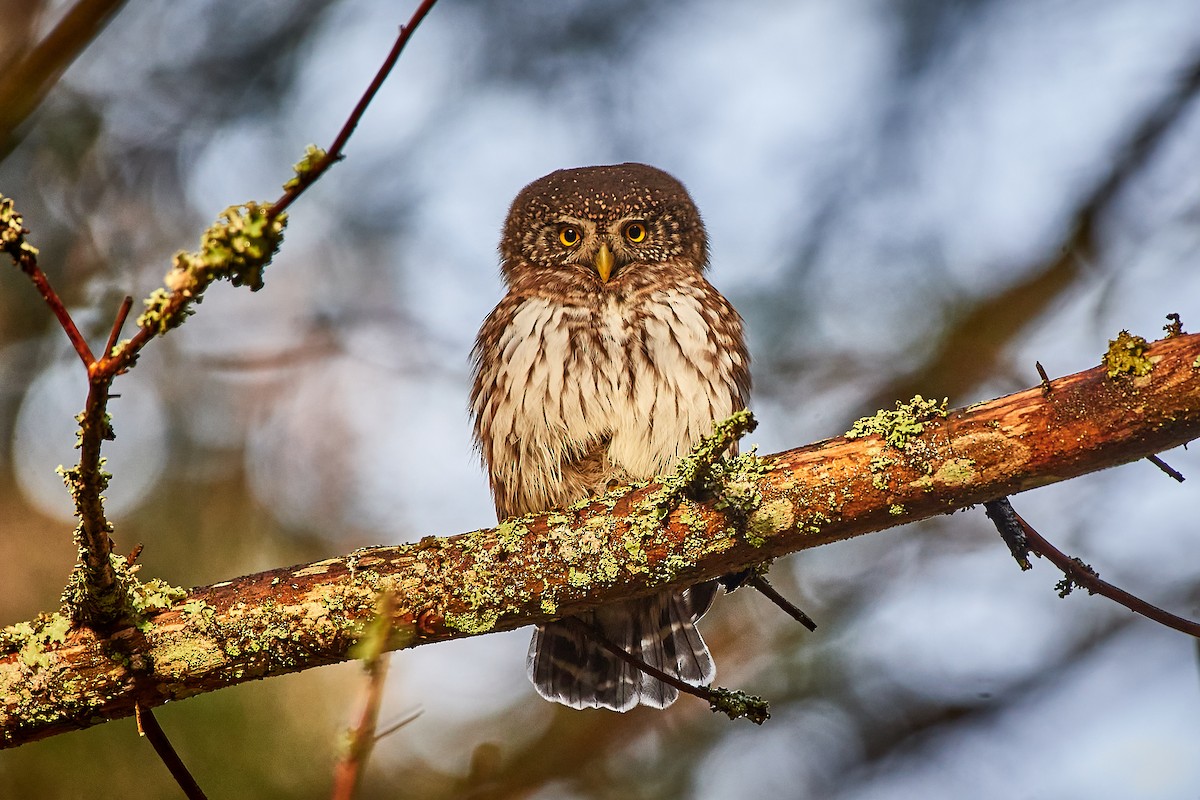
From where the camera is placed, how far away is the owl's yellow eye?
207 inches

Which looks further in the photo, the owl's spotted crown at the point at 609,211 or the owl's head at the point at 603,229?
the owl's spotted crown at the point at 609,211

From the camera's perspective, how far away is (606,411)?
14.2 feet

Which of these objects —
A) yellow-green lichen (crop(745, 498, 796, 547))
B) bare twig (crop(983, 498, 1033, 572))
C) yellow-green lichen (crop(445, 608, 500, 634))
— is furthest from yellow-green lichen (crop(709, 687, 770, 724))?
bare twig (crop(983, 498, 1033, 572))

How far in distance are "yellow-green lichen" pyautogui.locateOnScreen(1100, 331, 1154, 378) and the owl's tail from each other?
200cm

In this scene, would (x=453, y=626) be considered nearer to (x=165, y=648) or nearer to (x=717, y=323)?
(x=165, y=648)

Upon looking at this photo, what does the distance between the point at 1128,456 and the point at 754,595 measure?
3345 millimetres

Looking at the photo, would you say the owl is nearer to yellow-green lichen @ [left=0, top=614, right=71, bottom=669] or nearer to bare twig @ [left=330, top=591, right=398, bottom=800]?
yellow-green lichen @ [left=0, top=614, right=71, bottom=669]

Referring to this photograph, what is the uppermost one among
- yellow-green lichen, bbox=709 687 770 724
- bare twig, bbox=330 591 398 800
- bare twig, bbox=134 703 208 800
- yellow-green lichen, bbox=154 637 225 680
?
yellow-green lichen, bbox=154 637 225 680

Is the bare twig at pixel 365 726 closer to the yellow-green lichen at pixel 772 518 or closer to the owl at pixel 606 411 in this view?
the yellow-green lichen at pixel 772 518

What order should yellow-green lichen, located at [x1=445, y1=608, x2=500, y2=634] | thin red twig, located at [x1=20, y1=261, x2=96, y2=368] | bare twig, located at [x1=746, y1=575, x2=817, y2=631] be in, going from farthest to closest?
bare twig, located at [x1=746, y1=575, x2=817, y2=631]
yellow-green lichen, located at [x1=445, y1=608, x2=500, y2=634]
thin red twig, located at [x1=20, y1=261, x2=96, y2=368]

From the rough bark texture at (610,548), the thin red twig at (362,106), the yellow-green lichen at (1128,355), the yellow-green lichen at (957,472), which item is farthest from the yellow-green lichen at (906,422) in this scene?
the thin red twig at (362,106)

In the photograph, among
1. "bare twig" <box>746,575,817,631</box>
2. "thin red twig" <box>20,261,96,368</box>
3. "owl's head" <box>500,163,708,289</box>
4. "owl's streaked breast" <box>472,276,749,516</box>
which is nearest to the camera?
"thin red twig" <box>20,261,96,368</box>

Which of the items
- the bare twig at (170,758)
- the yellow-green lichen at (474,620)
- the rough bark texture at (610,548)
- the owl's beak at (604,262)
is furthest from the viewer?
the owl's beak at (604,262)

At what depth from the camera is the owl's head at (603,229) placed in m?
5.09
